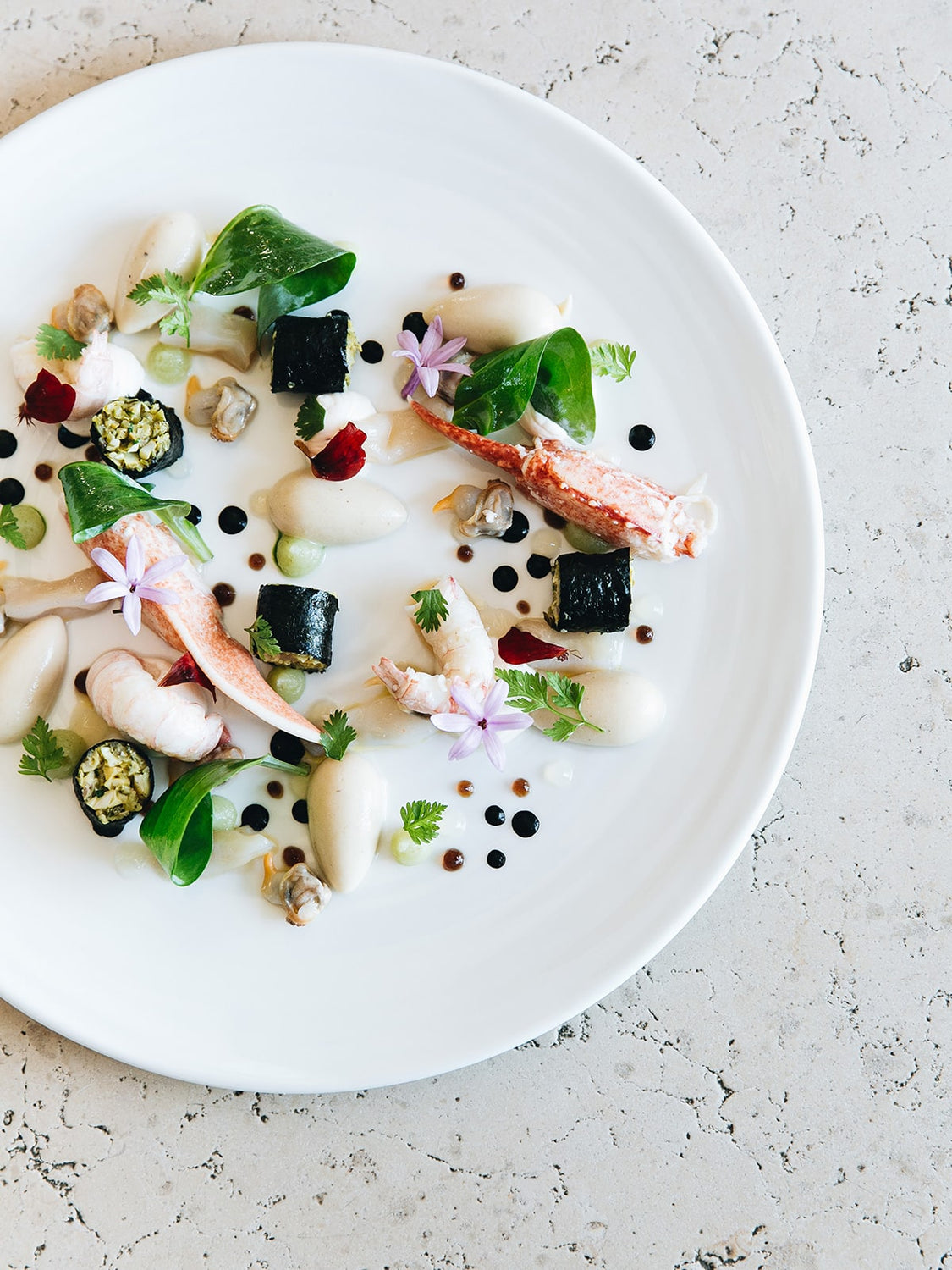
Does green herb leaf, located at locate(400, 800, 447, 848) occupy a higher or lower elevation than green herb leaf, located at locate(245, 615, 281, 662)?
lower

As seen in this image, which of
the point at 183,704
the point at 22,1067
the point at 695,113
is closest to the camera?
the point at 183,704

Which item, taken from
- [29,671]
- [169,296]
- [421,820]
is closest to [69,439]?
[169,296]

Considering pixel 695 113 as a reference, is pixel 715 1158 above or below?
below

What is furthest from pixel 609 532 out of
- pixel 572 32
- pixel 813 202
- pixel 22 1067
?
pixel 22 1067

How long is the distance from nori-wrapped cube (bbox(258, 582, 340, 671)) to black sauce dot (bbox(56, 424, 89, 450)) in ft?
1.68

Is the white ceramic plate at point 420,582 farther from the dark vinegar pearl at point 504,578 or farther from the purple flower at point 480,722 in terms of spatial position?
the purple flower at point 480,722

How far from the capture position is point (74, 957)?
74.4 inches

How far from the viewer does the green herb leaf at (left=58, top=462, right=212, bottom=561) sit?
1.73 m

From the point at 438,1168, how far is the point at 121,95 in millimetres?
2389

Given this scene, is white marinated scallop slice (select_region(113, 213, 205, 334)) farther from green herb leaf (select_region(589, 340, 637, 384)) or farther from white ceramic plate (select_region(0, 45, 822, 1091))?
green herb leaf (select_region(589, 340, 637, 384))

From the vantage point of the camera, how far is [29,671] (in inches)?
72.7

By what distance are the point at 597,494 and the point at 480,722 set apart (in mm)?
538

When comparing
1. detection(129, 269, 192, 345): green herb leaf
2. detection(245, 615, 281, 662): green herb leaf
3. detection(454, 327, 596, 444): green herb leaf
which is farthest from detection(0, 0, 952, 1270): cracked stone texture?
detection(245, 615, 281, 662): green herb leaf

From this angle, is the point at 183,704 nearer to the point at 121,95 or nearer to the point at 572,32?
the point at 121,95
